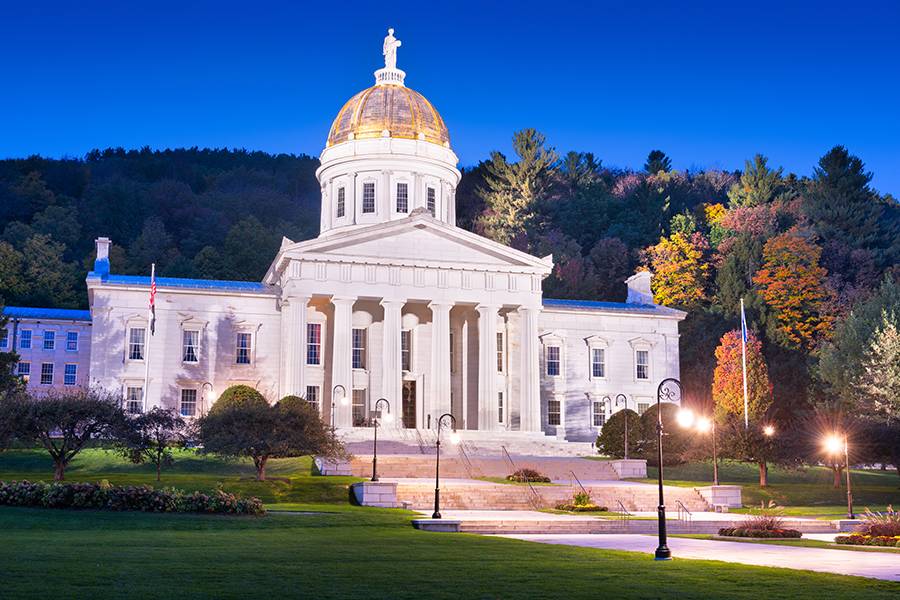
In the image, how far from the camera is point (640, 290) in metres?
82.1

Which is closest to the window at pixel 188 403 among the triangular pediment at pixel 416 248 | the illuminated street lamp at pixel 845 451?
the triangular pediment at pixel 416 248

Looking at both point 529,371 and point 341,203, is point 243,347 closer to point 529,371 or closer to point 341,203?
point 341,203

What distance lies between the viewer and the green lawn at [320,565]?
17.8 metres

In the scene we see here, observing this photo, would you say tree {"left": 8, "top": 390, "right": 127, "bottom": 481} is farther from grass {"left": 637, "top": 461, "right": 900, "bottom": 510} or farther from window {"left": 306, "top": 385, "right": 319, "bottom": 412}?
grass {"left": 637, "top": 461, "right": 900, "bottom": 510}

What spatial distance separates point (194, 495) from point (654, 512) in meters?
18.9

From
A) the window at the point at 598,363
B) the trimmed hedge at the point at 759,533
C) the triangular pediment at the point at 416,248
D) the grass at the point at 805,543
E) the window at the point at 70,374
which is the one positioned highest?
the triangular pediment at the point at 416,248

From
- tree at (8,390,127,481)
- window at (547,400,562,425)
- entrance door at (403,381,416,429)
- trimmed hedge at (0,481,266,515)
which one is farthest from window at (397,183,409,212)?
trimmed hedge at (0,481,266,515)

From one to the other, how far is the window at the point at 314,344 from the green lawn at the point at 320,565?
3485 centimetres

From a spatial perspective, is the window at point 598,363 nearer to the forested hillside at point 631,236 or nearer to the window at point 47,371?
the forested hillside at point 631,236

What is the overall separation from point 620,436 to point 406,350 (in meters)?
16.7

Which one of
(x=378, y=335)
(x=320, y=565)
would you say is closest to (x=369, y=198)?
(x=378, y=335)

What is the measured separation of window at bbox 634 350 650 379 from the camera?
75.9m

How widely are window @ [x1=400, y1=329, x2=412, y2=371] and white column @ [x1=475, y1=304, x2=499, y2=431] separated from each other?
16.2 feet

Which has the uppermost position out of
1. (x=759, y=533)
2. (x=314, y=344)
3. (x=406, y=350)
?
(x=314, y=344)
